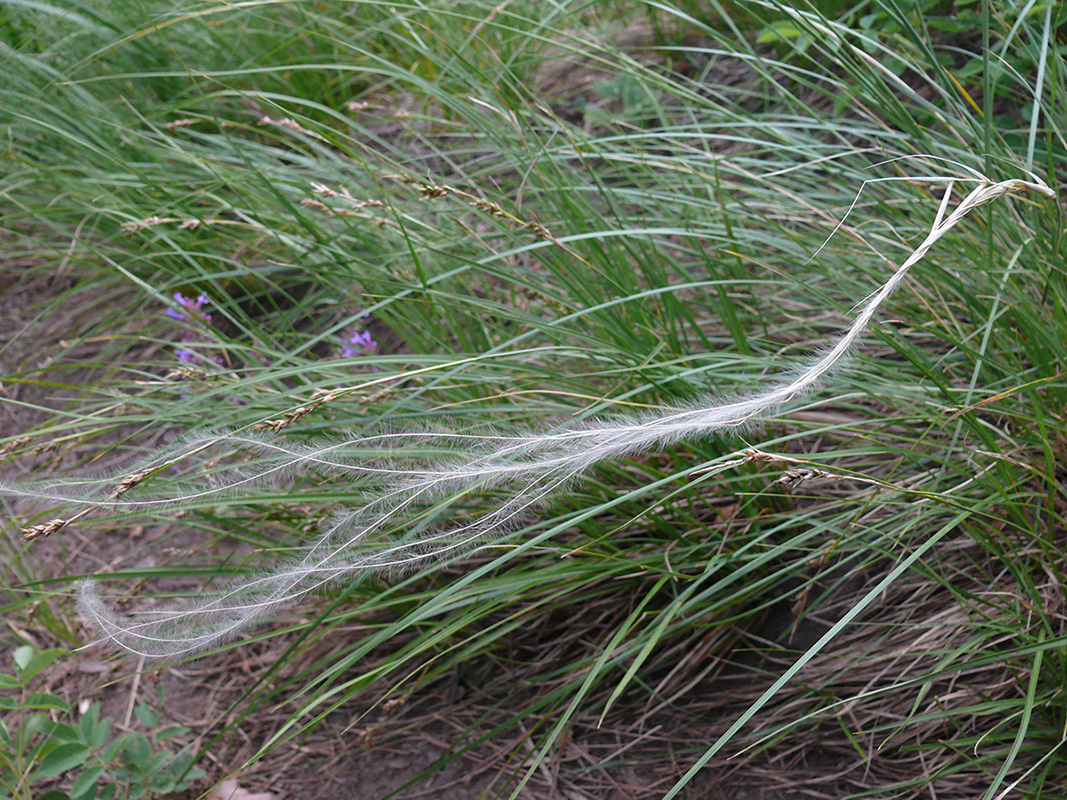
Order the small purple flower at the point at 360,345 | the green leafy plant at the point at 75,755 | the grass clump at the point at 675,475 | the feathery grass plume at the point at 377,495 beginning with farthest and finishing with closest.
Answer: the small purple flower at the point at 360,345, the green leafy plant at the point at 75,755, the grass clump at the point at 675,475, the feathery grass plume at the point at 377,495

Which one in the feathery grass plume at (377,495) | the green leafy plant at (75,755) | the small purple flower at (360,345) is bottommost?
the green leafy plant at (75,755)

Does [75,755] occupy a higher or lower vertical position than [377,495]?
lower

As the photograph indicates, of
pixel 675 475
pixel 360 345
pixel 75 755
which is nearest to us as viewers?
pixel 675 475

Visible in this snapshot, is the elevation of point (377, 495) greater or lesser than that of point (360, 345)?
greater

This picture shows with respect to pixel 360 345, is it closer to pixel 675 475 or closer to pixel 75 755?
pixel 75 755

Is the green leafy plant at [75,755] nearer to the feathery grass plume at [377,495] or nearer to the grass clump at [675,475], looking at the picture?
the grass clump at [675,475]

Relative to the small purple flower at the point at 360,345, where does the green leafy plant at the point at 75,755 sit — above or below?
below

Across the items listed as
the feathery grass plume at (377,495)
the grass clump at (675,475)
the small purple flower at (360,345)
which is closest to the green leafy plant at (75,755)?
the grass clump at (675,475)

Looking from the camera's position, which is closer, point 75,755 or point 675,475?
point 675,475

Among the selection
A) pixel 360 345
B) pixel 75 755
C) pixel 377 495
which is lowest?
pixel 75 755

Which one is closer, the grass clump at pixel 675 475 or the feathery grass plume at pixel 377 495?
the feathery grass plume at pixel 377 495

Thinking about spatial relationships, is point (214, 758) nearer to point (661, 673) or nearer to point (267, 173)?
point (661, 673)

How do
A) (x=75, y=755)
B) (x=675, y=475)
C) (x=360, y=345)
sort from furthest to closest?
(x=360, y=345) < (x=75, y=755) < (x=675, y=475)

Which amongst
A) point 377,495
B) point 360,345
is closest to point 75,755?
point 377,495
